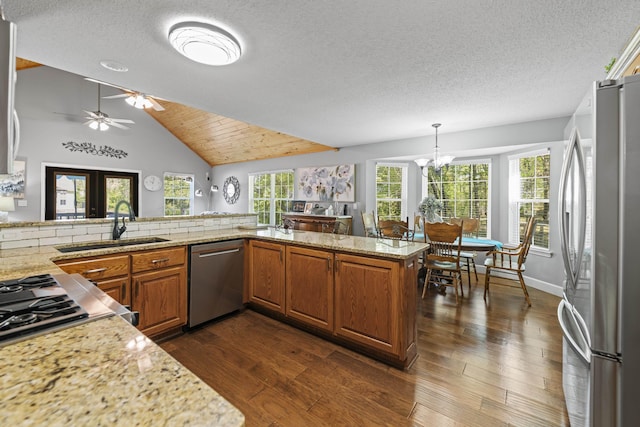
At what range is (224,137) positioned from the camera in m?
6.82

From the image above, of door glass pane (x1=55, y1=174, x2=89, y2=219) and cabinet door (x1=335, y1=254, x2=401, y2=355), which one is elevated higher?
door glass pane (x1=55, y1=174, x2=89, y2=219)

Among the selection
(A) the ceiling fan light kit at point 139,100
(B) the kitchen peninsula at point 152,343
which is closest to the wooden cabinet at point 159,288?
(B) the kitchen peninsula at point 152,343

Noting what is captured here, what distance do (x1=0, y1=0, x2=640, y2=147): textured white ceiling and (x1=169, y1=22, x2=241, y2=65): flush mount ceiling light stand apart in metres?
0.06

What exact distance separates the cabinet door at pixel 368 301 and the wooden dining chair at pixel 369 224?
8.12 feet

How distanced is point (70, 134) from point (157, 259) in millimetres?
6036

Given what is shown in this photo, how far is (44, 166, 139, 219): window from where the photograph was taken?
19.6 feet

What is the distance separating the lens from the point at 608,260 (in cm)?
112

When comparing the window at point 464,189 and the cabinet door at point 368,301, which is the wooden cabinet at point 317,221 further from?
the cabinet door at point 368,301

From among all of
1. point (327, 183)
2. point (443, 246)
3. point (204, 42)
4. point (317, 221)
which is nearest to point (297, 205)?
point (327, 183)

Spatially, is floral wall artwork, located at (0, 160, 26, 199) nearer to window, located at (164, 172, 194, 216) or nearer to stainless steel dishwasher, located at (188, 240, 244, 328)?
window, located at (164, 172, 194, 216)

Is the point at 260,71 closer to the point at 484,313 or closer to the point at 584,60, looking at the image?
the point at 584,60

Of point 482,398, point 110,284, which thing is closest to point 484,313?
point 482,398

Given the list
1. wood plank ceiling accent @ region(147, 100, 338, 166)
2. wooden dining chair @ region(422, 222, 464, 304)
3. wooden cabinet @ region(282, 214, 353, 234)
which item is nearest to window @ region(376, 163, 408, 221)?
wooden cabinet @ region(282, 214, 353, 234)

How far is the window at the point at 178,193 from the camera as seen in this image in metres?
7.73
